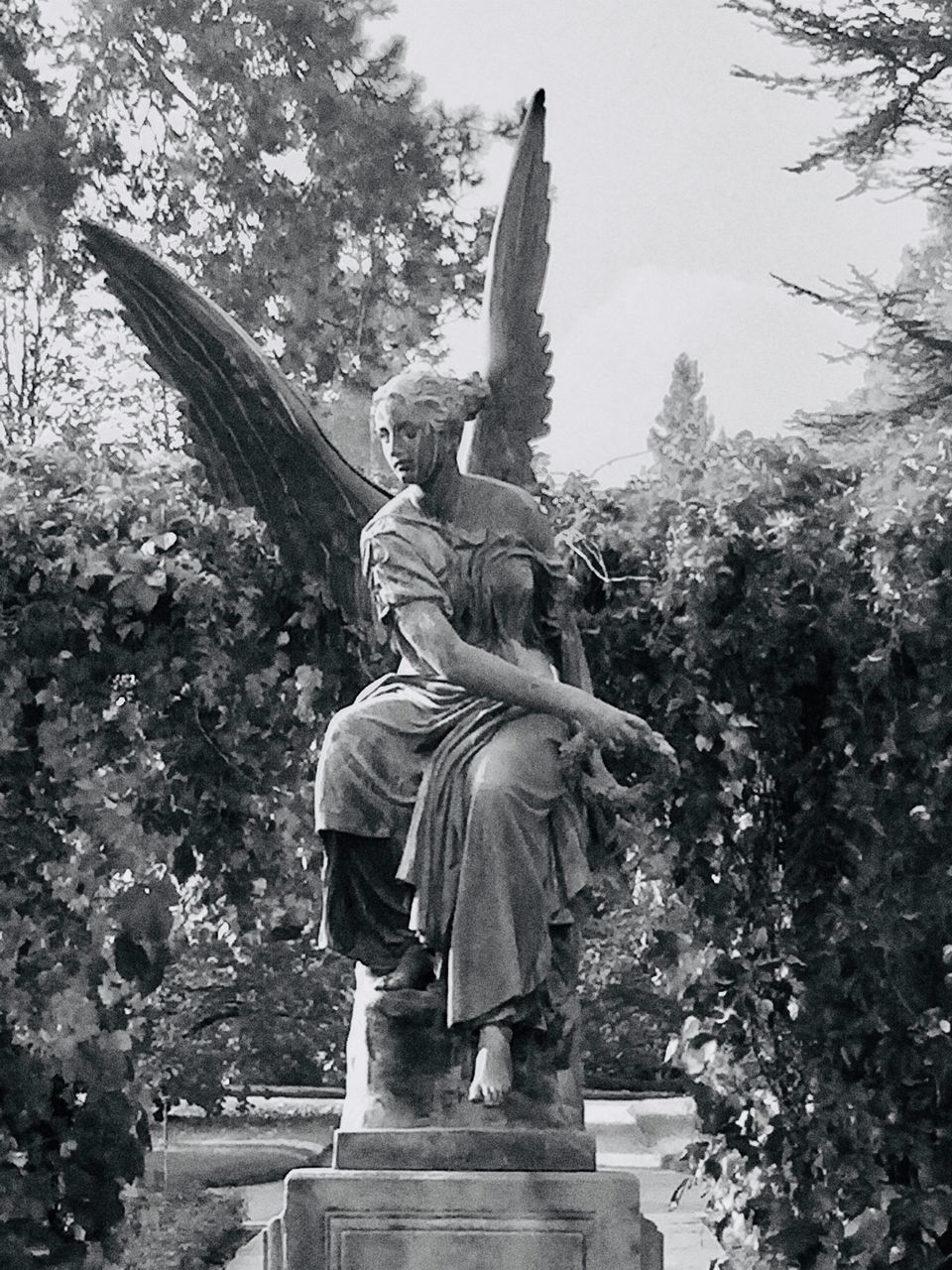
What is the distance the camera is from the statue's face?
363 centimetres

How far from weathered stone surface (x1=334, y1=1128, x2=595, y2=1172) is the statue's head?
1.24 metres

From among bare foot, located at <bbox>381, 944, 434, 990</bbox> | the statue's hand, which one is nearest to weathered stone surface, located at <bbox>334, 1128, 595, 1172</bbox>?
bare foot, located at <bbox>381, 944, 434, 990</bbox>

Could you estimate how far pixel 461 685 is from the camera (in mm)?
3492

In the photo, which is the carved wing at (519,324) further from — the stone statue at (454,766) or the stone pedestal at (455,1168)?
the stone pedestal at (455,1168)

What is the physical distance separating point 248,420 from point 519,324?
0.66 metres

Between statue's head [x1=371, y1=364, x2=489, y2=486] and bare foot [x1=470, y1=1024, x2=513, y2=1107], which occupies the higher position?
statue's head [x1=371, y1=364, x2=489, y2=486]

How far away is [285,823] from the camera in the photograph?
5172mm

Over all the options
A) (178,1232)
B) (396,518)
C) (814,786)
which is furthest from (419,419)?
(178,1232)

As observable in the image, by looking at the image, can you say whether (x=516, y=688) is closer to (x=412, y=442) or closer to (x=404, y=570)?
(x=404, y=570)

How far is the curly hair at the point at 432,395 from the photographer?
11.9ft

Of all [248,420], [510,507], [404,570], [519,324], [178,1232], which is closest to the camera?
[404,570]

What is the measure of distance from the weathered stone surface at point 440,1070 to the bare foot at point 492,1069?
75 mm

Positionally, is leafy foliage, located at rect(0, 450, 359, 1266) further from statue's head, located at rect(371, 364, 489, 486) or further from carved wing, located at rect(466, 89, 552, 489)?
statue's head, located at rect(371, 364, 489, 486)

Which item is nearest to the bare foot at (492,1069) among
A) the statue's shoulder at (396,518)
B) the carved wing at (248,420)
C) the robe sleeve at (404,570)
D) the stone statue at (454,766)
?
the stone statue at (454,766)
